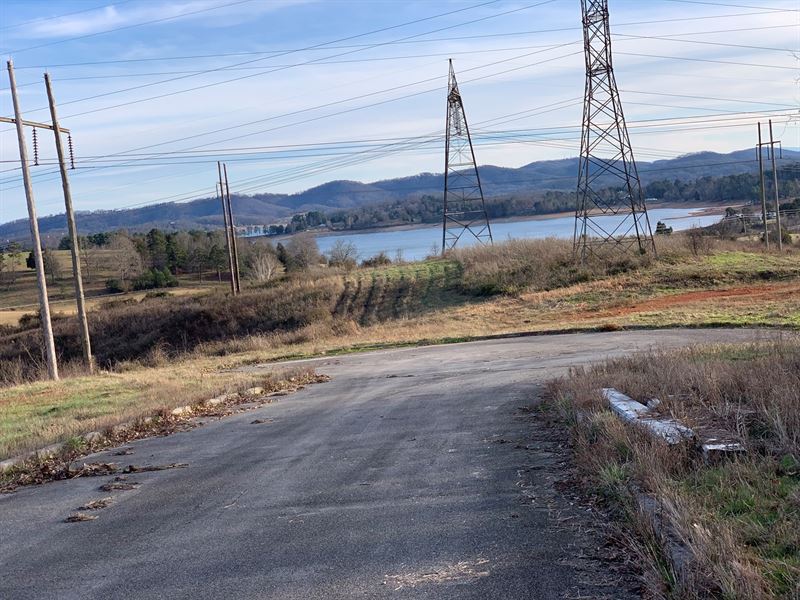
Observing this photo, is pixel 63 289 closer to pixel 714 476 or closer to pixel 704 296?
pixel 704 296

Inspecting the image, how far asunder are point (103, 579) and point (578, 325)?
27.6m

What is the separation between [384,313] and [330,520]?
128 ft

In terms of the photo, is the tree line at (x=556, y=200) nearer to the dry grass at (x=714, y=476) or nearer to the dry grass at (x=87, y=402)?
the dry grass at (x=87, y=402)

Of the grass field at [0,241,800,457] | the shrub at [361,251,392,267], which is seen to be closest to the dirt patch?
the grass field at [0,241,800,457]

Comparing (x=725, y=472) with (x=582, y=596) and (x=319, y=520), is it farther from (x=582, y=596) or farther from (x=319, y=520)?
(x=319, y=520)

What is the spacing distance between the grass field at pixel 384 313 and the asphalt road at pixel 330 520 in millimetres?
4430

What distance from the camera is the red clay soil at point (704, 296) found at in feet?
111

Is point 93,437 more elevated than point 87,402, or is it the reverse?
point 93,437

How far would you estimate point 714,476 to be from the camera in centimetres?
574

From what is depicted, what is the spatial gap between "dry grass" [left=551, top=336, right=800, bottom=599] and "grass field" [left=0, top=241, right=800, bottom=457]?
27.3ft

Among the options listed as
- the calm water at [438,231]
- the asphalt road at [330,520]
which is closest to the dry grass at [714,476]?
the asphalt road at [330,520]

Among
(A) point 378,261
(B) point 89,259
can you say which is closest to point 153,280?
(B) point 89,259

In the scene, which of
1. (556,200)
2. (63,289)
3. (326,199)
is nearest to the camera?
(63,289)

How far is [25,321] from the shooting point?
5847cm
